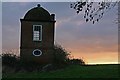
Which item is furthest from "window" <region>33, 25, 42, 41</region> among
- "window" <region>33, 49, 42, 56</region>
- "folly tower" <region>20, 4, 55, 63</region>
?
"window" <region>33, 49, 42, 56</region>

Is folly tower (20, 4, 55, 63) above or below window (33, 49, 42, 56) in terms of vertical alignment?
above

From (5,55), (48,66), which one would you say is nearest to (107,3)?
(48,66)

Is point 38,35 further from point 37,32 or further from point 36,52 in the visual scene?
point 36,52

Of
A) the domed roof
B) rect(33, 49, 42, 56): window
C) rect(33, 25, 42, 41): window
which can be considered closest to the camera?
rect(33, 49, 42, 56): window

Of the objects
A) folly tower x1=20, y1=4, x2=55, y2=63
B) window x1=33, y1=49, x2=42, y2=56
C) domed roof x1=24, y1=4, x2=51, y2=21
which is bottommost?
window x1=33, y1=49, x2=42, y2=56

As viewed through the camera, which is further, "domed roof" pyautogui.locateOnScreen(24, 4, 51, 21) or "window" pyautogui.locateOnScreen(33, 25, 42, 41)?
"window" pyautogui.locateOnScreen(33, 25, 42, 41)

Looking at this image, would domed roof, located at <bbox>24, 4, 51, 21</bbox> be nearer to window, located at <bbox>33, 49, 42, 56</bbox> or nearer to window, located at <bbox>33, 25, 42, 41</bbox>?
window, located at <bbox>33, 25, 42, 41</bbox>

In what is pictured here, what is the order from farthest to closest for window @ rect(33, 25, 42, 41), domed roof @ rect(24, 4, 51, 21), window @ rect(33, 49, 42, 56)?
window @ rect(33, 25, 42, 41)
domed roof @ rect(24, 4, 51, 21)
window @ rect(33, 49, 42, 56)

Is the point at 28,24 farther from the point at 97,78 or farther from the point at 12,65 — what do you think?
the point at 97,78

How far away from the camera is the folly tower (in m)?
38.8

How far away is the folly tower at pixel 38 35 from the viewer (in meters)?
38.8

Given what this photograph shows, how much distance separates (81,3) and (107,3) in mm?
1154

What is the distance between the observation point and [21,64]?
36.8 meters

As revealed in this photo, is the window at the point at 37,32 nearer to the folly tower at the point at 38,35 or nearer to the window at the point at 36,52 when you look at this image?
the folly tower at the point at 38,35
